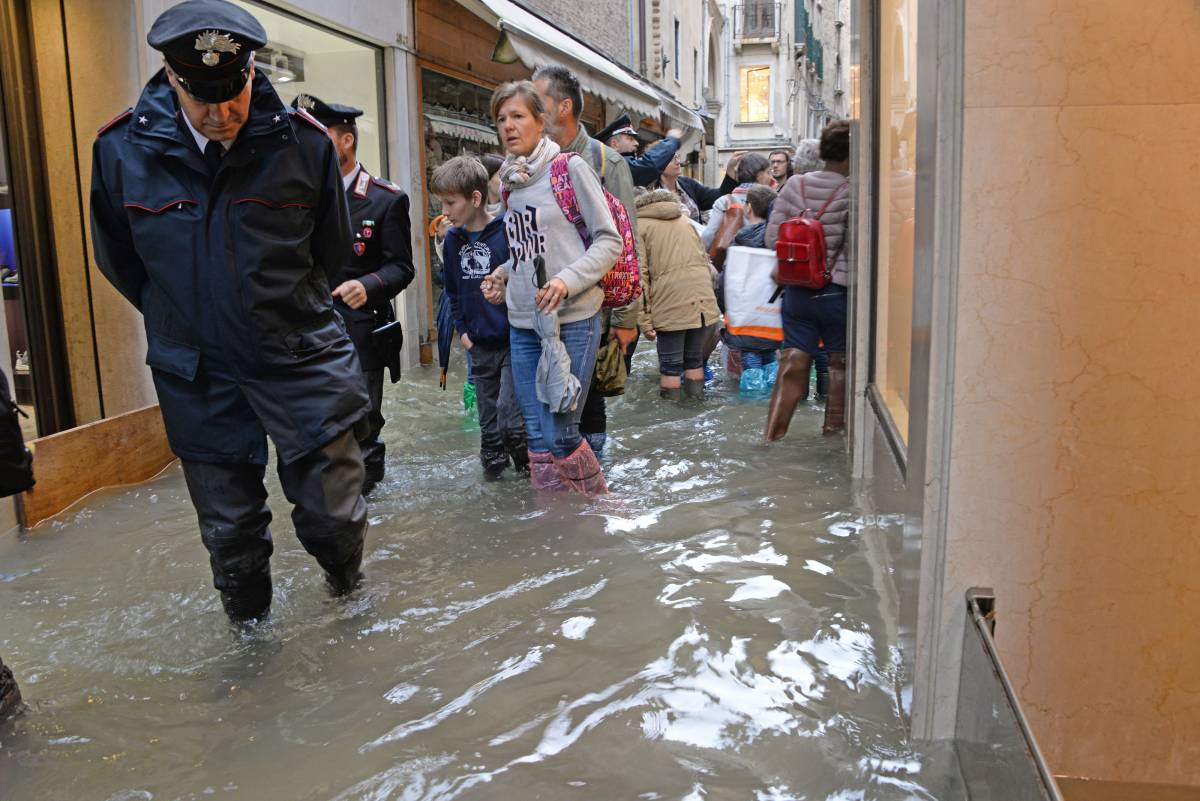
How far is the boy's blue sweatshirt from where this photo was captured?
17.8 ft

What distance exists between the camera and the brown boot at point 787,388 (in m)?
6.29

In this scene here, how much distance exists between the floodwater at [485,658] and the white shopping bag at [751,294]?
267 centimetres

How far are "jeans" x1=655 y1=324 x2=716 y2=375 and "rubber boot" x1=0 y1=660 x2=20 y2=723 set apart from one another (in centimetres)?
553

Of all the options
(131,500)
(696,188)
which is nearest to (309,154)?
(131,500)

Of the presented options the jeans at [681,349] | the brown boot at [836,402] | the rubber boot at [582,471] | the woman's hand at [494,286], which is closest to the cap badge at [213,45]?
the woman's hand at [494,286]

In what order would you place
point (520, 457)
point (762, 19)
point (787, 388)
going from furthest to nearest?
point (762, 19) → point (787, 388) → point (520, 457)

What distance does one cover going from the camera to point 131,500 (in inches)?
216

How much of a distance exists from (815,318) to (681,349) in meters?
1.99

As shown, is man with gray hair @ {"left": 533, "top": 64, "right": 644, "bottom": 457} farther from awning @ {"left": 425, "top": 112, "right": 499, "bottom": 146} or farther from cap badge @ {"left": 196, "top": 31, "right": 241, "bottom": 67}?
awning @ {"left": 425, "top": 112, "right": 499, "bottom": 146}

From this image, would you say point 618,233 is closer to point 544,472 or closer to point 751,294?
point 544,472

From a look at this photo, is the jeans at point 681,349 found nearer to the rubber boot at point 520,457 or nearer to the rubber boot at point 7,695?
the rubber boot at point 520,457

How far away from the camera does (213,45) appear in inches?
115

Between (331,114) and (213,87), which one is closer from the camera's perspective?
(213,87)

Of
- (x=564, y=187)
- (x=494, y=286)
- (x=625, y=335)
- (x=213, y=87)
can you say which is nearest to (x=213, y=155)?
(x=213, y=87)
